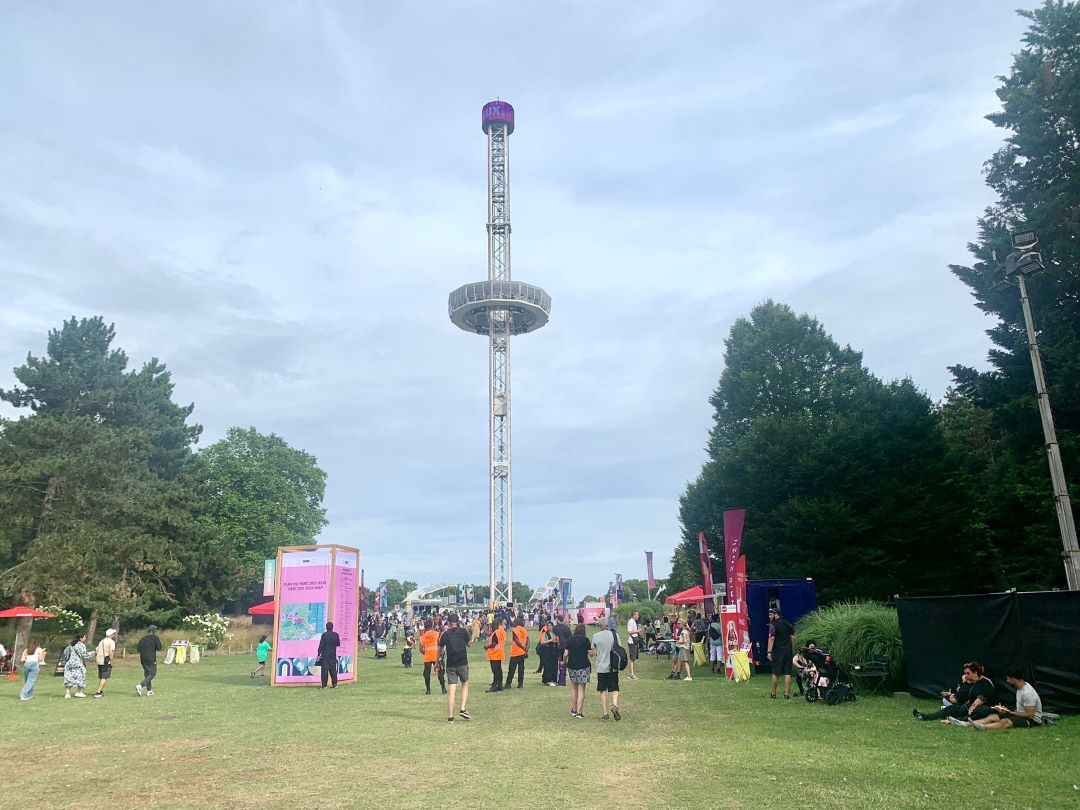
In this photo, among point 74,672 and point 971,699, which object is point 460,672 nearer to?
point 971,699

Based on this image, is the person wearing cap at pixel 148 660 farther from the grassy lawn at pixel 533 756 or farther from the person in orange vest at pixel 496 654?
the person in orange vest at pixel 496 654

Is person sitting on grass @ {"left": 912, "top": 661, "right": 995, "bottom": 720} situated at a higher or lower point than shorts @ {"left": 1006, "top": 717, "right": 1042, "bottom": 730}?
higher

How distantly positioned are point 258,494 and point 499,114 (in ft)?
141

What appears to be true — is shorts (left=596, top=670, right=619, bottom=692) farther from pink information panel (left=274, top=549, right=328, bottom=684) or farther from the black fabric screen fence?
pink information panel (left=274, top=549, right=328, bottom=684)

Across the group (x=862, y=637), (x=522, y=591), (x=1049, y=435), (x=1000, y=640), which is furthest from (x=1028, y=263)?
(x=522, y=591)

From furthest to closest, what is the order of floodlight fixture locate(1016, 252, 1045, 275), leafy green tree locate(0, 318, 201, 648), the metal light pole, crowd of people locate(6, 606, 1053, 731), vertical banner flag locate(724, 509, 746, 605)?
leafy green tree locate(0, 318, 201, 648) < vertical banner flag locate(724, 509, 746, 605) < floodlight fixture locate(1016, 252, 1045, 275) < the metal light pole < crowd of people locate(6, 606, 1053, 731)

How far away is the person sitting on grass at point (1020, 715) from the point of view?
34.7ft

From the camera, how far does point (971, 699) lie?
1145 centimetres

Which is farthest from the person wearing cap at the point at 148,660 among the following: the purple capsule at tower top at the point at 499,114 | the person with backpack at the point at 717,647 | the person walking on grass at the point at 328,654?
the purple capsule at tower top at the point at 499,114

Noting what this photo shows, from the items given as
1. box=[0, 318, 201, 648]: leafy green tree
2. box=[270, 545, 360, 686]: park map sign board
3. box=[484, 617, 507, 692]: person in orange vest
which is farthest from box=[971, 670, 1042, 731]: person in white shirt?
box=[0, 318, 201, 648]: leafy green tree

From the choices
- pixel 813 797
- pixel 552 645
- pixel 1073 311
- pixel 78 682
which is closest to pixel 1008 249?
pixel 1073 311

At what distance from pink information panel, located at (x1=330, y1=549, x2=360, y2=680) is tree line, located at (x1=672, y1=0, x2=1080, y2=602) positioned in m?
17.2

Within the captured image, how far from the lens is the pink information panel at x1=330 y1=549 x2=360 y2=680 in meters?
19.9

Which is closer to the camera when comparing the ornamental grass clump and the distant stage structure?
the ornamental grass clump
